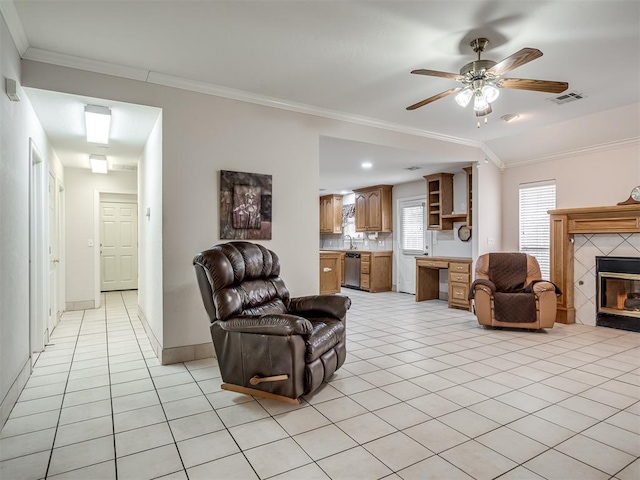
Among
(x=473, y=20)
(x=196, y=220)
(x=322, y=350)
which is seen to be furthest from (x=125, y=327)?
(x=473, y=20)

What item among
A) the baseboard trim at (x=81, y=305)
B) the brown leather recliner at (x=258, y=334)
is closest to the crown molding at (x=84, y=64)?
the brown leather recliner at (x=258, y=334)

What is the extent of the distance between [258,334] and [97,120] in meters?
2.67

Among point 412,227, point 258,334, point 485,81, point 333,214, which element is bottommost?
point 258,334

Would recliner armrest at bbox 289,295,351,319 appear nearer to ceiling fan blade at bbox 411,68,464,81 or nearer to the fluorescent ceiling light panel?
ceiling fan blade at bbox 411,68,464,81

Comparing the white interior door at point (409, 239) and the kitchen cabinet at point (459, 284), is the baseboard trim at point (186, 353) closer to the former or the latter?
the kitchen cabinet at point (459, 284)

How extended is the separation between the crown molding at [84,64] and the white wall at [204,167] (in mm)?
45

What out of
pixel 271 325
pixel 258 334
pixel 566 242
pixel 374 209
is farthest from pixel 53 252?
pixel 566 242

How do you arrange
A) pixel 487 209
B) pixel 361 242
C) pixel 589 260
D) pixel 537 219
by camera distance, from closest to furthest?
pixel 589 260 < pixel 537 219 < pixel 487 209 < pixel 361 242

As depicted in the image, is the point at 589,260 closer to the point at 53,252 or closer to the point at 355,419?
the point at 355,419

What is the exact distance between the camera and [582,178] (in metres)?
5.16

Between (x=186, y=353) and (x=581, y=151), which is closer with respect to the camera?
(x=186, y=353)

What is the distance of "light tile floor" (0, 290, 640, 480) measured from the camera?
186cm

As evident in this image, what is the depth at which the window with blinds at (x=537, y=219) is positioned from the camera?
559 cm

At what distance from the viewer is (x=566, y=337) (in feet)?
14.3
